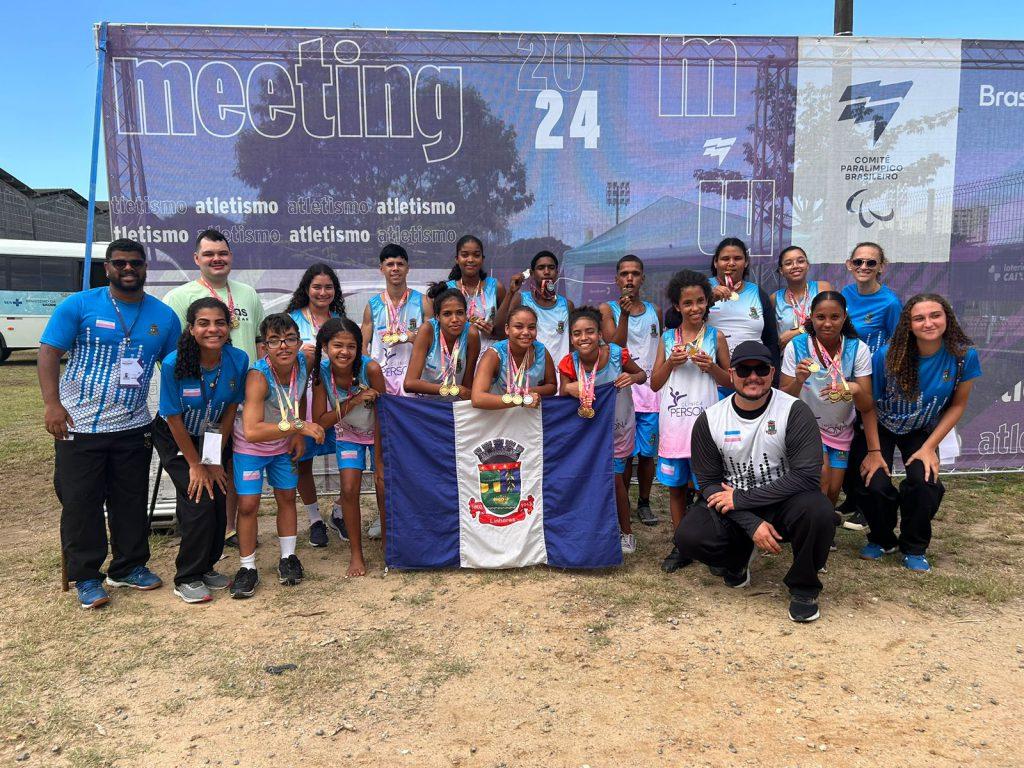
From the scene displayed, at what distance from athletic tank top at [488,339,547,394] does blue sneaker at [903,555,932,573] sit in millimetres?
2498

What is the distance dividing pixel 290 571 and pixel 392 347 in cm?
165

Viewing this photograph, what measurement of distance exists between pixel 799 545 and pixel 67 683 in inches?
139

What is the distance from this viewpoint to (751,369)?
3549 mm

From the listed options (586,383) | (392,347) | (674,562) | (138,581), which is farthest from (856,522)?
(138,581)

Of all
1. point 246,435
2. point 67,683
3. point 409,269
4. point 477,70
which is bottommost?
point 67,683

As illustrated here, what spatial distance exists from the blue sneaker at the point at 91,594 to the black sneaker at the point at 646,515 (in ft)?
11.4

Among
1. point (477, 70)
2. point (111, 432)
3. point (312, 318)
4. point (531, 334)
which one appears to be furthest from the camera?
point (477, 70)

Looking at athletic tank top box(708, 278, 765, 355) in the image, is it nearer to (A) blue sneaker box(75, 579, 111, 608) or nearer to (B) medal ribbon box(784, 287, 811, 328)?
(B) medal ribbon box(784, 287, 811, 328)

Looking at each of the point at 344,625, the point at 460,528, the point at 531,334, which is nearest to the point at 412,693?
the point at 344,625

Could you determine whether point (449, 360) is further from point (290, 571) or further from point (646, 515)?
point (646, 515)

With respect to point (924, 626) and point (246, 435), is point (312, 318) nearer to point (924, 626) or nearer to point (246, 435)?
point (246, 435)

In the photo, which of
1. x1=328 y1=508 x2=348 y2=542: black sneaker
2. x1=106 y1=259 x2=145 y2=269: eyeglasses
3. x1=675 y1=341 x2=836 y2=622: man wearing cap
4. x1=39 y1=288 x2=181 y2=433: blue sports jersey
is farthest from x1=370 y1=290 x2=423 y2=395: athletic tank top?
x1=675 y1=341 x2=836 y2=622: man wearing cap

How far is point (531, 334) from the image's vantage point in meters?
3.99

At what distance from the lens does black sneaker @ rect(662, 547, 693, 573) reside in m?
4.11
